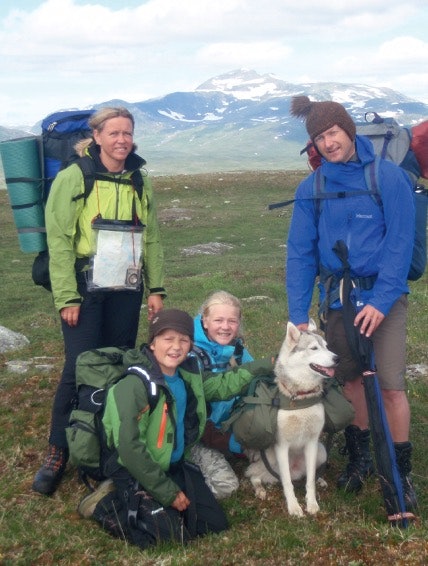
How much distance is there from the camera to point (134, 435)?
254 inches

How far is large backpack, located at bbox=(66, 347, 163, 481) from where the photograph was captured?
6906 millimetres

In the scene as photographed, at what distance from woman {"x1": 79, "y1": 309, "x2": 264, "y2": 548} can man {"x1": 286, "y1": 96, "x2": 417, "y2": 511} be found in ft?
4.79

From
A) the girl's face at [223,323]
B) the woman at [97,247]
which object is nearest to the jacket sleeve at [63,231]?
Answer: the woman at [97,247]

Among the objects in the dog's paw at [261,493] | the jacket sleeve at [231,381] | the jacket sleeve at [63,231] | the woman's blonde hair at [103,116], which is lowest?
the dog's paw at [261,493]

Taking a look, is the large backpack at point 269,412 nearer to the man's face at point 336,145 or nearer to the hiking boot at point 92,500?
the hiking boot at point 92,500

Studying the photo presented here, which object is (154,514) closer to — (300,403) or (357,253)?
(300,403)

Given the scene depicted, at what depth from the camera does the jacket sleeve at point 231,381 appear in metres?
7.54

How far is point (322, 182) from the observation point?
6859 millimetres

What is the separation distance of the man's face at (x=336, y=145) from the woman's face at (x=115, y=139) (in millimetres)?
2065

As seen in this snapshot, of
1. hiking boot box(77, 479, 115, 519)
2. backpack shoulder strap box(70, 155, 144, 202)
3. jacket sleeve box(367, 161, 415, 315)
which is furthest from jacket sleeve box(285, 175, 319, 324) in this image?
hiking boot box(77, 479, 115, 519)

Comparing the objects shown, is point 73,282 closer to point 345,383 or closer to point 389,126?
point 345,383

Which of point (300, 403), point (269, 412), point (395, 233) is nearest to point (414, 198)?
point (395, 233)

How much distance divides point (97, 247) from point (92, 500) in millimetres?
2743

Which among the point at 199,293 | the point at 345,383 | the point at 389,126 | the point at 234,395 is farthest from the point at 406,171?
the point at 199,293
